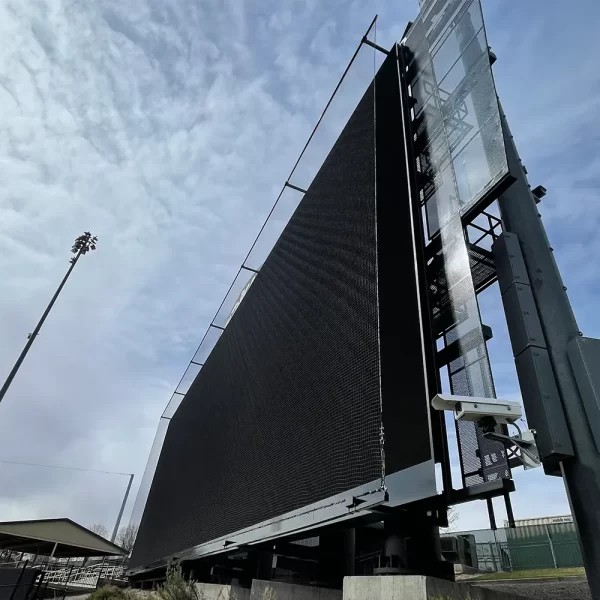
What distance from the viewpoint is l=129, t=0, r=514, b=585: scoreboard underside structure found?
281cm

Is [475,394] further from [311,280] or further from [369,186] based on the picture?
[311,280]

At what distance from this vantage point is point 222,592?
16.8ft

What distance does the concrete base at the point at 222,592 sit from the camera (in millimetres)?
4781

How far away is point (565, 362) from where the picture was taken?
105 inches

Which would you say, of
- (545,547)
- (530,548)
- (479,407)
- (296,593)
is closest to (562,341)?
(479,407)

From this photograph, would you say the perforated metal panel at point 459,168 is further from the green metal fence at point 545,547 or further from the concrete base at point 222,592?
the green metal fence at point 545,547

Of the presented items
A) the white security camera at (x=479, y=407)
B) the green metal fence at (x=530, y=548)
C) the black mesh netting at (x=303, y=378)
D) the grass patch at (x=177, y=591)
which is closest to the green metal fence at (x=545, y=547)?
the green metal fence at (x=530, y=548)

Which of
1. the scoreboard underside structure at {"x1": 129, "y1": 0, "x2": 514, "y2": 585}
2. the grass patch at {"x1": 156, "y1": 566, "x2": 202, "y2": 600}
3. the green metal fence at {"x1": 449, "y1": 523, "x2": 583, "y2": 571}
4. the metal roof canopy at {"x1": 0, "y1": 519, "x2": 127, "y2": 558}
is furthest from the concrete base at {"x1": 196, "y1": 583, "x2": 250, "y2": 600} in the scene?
the metal roof canopy at {"x1": 0, "y1": 519, "x2": 127, "y2": 558}

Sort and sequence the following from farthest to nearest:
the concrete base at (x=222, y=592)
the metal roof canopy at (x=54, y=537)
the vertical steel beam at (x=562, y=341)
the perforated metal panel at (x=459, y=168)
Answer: the metal roof canopy at (x=54, y=537)
the concrete base at (x=222, y=592)
the perforated metal panel at (x=459, y=168)
the vertical steel beam at (x=562, y=341)

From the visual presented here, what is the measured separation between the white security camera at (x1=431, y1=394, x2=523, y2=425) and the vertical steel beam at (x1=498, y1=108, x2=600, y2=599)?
339mm

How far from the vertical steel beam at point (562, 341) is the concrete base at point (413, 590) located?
0.65 metres

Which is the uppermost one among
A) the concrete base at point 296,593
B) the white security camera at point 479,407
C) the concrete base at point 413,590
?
the white security camera at point 479,407

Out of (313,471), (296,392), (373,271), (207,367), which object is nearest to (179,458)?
(207,367)

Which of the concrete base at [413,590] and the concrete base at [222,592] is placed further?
the concrete base at [222,592]
